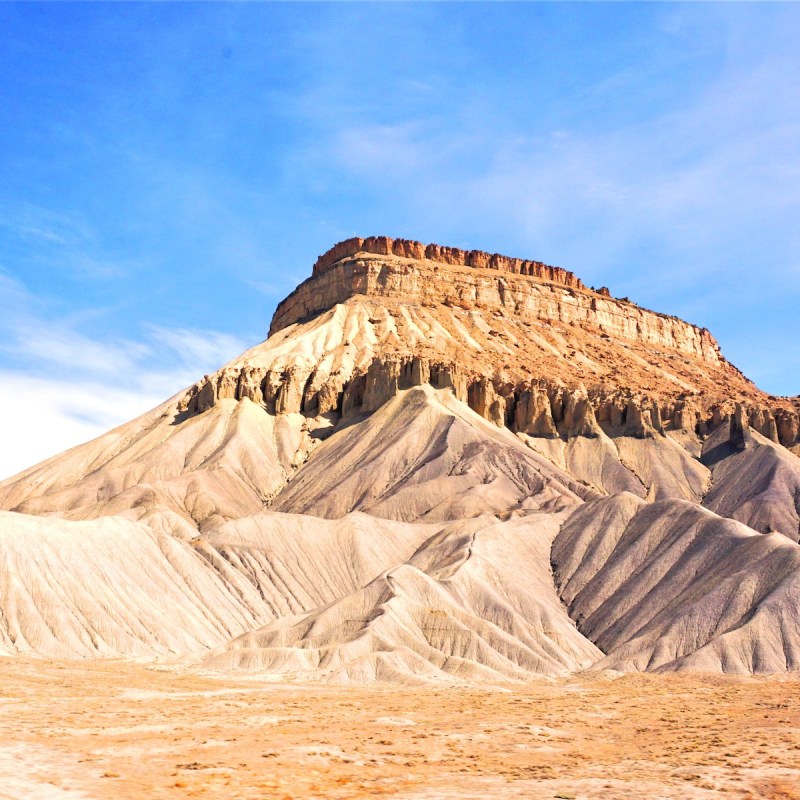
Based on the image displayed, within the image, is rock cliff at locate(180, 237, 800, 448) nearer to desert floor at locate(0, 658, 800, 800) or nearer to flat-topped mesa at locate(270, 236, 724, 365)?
flat-topped mesa at locate(270, 236, 724, 365)

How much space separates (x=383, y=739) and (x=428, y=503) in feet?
203

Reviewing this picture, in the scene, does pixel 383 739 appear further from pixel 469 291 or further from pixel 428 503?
pixel 469 291

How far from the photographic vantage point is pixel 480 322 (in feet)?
491

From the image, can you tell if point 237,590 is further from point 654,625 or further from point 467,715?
point 467,715

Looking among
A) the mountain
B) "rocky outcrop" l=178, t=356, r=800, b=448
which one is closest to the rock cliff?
"rocky outcrop" l=178, t=356, r=800, b=448

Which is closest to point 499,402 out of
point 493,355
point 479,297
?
point 493,355

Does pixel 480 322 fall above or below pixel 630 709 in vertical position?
above

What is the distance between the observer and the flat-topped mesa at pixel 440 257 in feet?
526

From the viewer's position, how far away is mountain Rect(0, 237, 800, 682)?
60.5 m

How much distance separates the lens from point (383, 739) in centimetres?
3180

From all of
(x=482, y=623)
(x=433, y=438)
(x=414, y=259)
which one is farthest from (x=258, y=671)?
(x=414, y=259)

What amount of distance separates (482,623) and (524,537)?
17815 millimetres

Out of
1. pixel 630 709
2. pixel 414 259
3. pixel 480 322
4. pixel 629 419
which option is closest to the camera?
pixel 630 709

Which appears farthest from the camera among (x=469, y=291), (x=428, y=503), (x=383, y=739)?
(x=469, y=291)
